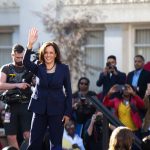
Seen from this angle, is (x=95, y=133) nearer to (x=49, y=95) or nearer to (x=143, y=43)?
(x=49, y=95)

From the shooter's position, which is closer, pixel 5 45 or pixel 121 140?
pixel 121 140

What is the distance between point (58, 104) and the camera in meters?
10.8

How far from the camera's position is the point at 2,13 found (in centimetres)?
2070

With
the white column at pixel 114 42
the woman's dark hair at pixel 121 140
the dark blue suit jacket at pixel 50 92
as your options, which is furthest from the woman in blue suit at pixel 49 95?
the white column at pixel 114 42

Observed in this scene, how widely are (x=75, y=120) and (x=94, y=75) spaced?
4.43 m

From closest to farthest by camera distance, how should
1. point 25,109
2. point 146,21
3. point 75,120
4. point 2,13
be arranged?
point 25,109 → point 75,120 → point 146,21 → point 2,13

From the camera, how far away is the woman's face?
1077cm

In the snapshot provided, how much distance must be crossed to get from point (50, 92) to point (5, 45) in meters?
10.4

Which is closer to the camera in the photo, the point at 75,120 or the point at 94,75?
the point at 75,120

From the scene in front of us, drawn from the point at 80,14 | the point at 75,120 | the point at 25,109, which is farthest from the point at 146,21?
the point at 25,109

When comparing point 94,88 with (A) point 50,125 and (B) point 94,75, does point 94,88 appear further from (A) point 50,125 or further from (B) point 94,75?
(A) point 50,125

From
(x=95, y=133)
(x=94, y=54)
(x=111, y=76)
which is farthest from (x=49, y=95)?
(x=94, y=54)

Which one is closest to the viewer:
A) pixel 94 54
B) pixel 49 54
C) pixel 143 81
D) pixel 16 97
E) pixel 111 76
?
pixel 49 54

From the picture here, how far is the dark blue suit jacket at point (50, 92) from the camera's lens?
10.8 metres
